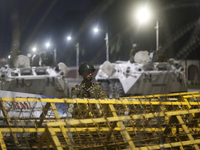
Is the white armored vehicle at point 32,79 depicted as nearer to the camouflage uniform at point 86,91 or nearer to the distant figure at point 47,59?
the distant figure at point 47,59

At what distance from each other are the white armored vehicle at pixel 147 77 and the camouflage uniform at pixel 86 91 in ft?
25.8

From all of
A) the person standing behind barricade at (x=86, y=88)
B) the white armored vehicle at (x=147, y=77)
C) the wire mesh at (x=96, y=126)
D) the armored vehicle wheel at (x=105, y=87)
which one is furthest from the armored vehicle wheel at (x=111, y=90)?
the person standing behind barricade at (x=86, y=88)

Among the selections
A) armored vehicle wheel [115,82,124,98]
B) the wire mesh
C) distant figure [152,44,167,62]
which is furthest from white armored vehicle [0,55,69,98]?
the wire mesh

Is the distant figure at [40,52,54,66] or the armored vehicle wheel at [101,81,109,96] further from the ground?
the distant figure at [40,52,54,66]

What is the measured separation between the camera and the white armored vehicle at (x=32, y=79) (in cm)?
1189

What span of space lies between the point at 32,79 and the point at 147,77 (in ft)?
15.8

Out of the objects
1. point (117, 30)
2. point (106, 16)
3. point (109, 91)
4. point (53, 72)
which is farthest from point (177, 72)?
point (117, 30)

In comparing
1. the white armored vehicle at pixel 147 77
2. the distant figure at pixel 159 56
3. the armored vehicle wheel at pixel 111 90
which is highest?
the distant figure at pixel 159 56

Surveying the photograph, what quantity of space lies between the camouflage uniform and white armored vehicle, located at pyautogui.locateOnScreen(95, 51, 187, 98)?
7.86 metres

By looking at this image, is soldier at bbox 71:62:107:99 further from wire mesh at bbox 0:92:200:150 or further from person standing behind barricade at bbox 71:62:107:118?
wire mesh at bbox 0:92:200:150

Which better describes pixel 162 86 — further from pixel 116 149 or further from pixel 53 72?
pixel 116 149

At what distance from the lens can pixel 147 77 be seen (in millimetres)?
12961

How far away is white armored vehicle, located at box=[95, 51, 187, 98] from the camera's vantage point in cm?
1301

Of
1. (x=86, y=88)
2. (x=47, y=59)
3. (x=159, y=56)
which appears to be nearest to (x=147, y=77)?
(x=159, y=56)
